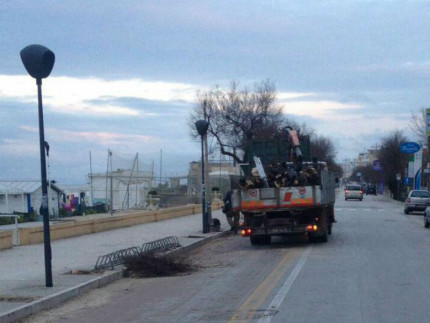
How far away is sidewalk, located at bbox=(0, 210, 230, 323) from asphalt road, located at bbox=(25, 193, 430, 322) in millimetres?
567

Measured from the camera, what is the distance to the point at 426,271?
45.1 feet

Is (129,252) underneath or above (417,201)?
underneath

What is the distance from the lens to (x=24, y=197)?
34062mm

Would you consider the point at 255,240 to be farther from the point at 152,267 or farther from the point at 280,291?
the point at 280,291

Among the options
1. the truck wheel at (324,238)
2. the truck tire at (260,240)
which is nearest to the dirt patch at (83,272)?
the truck tire at (260,240)

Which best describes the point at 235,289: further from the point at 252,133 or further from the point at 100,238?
the point at 252,133

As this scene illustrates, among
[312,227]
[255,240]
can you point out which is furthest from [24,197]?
[312,227]

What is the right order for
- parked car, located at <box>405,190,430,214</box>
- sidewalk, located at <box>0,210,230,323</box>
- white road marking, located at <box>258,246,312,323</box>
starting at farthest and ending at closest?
1. parked car, located at <box>405,190,430,214</box>
2. sidewalk, located at <box>0,210,230,323</box>
3. white road marking, located at <box>258,246,312,323</box>

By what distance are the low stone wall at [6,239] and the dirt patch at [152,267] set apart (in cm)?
473

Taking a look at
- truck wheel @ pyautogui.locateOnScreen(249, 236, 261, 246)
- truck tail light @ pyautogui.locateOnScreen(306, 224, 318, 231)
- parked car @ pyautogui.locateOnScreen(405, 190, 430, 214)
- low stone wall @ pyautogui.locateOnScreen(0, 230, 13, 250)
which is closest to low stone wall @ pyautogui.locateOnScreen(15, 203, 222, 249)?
low stone wall @ pyautogui.locateOnScreen(0, 230, 13, 250)

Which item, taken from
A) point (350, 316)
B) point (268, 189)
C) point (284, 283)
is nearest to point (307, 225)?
point (268, 189)

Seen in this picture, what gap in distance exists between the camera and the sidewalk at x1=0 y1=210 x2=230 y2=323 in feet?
37.4

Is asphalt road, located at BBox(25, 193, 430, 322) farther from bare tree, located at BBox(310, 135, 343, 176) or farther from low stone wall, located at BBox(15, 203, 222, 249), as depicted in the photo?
bare tree, located at BBox(310, 135, 343, 176)

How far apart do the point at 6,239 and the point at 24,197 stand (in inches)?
646
